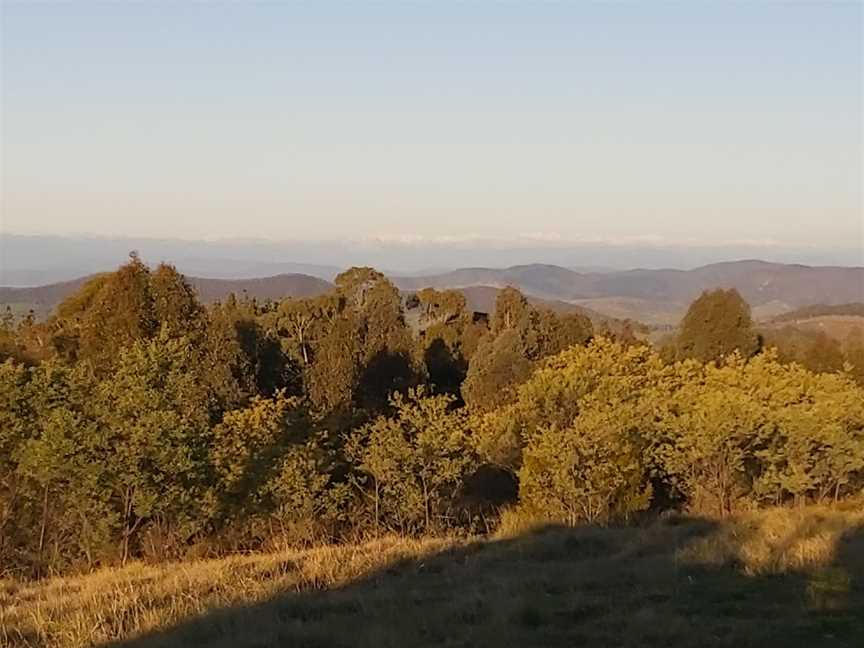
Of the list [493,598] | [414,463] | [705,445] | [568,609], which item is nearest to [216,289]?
[414,463]

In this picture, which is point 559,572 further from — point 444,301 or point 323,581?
point 444,301

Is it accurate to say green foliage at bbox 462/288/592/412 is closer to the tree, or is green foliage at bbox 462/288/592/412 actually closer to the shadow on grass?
the tree

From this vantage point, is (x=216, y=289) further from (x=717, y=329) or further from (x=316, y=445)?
(x=316, y=445)

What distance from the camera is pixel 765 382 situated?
31.8 meters

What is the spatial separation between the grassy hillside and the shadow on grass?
0.02 meters

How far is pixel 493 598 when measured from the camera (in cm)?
937

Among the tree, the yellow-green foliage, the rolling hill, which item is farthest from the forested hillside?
the rolling hill

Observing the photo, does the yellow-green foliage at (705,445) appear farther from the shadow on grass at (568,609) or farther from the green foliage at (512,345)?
the shadow on grass at (568,609)

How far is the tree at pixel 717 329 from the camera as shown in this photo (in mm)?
54938

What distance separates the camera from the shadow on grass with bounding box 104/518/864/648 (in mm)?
7875

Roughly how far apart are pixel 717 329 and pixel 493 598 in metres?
48.8

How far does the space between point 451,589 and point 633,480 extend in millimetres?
20268

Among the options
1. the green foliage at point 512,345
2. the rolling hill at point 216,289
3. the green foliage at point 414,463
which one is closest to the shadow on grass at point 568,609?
the green foliage at point 414,463

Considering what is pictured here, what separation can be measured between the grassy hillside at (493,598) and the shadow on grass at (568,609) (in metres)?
0.02
